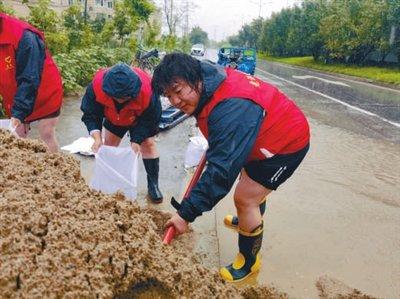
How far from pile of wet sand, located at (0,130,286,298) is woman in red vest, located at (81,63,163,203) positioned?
1.19 m

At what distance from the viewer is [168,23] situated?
118 ft

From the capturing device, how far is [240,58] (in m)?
17.0

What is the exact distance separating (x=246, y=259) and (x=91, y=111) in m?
1.74

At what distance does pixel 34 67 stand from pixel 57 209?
1.71 meters

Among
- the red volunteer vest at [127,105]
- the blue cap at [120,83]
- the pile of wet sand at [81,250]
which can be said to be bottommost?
the pile of wet sand at [81,250]

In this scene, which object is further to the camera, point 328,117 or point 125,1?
point 125,1

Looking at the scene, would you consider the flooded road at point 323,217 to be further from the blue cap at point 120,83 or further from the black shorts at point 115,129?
the blue cap at point 120,83

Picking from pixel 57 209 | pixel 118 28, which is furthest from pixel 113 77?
pixel 118 28

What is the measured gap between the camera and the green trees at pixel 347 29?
2483 centimetres

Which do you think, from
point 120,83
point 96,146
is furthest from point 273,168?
point 96,146

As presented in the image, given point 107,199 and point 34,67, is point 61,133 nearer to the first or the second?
point 34,67

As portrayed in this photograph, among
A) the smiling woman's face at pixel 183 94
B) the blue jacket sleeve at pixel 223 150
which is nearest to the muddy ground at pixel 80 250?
the blue jacket sleeve at pixel 223 150

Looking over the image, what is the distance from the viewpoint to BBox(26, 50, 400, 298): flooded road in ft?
9.42

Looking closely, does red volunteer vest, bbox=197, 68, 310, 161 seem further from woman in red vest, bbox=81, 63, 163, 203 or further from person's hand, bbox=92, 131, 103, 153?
person's hand, bbox=92, 131, 103, 153
